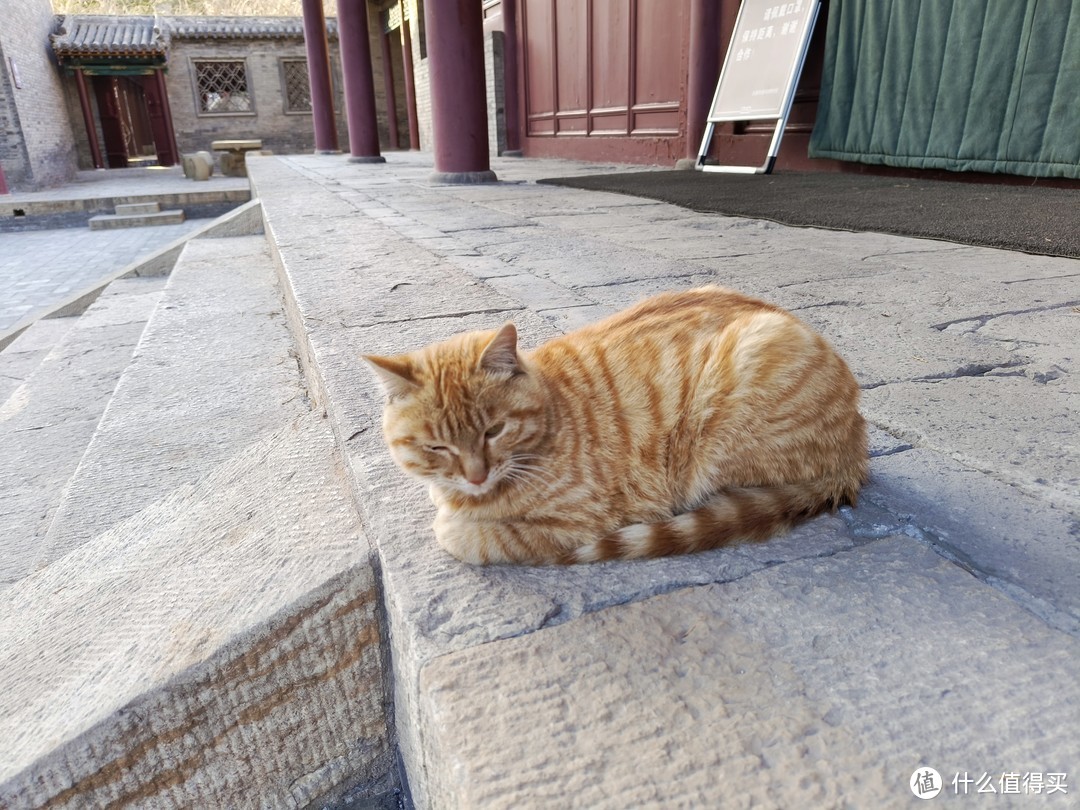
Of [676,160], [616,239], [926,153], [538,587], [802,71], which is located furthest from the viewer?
[676,160]

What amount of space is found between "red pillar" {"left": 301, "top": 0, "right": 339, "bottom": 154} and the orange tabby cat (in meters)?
16.2

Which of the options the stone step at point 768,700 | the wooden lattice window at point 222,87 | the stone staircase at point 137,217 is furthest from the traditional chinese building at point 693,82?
the stone step at point 768,700


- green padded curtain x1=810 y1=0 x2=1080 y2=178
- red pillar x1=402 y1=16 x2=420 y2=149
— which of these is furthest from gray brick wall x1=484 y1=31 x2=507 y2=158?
green padded curtain x1=810 y1=0 x2=1080 y2=178

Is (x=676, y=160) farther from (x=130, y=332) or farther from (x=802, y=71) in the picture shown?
(x=130, y=332)

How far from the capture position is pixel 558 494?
146 cm

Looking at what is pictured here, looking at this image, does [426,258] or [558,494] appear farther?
[426,258]

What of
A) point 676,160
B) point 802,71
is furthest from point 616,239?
point 676,160

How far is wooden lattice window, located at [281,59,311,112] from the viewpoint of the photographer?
25344mm

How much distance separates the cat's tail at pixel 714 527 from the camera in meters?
1.40

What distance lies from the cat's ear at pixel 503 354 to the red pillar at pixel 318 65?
53.5 feet

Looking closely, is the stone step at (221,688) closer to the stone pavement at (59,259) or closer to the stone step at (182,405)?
the stone step at (182,405)

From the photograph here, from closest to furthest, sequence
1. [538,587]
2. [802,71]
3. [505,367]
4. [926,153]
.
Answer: [538,587]
[505,367]
[926,153]
[802,71]

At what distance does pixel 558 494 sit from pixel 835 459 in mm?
576

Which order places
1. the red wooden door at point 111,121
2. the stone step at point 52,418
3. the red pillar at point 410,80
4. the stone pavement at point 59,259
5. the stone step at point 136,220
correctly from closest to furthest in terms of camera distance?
the stone step at point 52,418
the stone pavement at point 59,259
the stone step at point 136,220
the red pillar at point 410,80
the red wooden door at point 111,121
